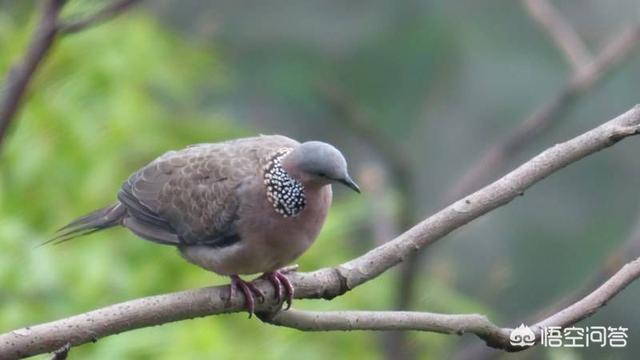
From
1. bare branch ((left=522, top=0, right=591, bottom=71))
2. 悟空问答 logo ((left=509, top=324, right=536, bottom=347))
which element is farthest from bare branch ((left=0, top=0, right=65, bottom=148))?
bare branch ((left=522, top=0, right=591, bottom=71))

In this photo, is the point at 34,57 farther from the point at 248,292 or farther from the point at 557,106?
the point at 557,106

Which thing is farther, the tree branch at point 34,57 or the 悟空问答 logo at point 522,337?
the tree branch at point 34,57

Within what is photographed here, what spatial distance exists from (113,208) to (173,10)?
25.4ft

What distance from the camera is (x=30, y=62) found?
3.37 meters

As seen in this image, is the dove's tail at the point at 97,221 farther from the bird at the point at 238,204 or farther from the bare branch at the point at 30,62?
the bare branch at the point at 30,62

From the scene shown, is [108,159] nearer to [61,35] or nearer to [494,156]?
[494,156]

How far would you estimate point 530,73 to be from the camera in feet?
35.0

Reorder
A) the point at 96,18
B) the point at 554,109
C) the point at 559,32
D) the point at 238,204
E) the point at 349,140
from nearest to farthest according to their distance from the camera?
1. the point at 96,18
2. the point at 238,204
3. the point at 559,32
4. the point at 554,109
5. the point at 349,140

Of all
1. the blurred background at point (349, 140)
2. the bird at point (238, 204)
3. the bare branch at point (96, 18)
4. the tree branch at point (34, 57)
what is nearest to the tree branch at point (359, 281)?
the bird at point (238, 204)

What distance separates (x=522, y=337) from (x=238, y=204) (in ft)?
3.30

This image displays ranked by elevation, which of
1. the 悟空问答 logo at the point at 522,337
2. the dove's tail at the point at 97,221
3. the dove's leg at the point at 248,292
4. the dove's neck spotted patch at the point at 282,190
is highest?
the dove's neck spotted patch at the point at 282,190

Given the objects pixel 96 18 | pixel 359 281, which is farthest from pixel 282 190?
pixel 96 18

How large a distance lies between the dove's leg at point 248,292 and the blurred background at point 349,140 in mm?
1124

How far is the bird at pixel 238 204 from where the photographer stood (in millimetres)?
3518
